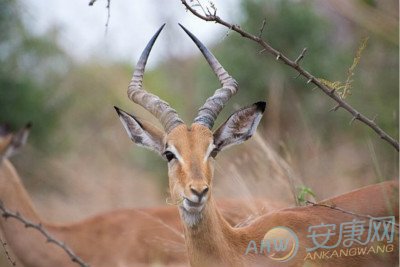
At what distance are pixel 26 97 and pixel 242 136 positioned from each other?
942 cm

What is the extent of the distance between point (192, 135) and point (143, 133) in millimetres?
500

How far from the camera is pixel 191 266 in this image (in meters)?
4.98

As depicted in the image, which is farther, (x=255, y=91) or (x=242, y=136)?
(x=255, y=91)

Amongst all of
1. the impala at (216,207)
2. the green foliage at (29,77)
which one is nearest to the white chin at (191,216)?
the impala at (216,207)

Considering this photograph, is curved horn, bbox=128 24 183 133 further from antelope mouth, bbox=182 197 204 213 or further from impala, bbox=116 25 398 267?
antelope mouth, bbox=182 197 204 213

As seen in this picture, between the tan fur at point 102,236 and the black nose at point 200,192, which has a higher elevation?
the tan fur at point 102,236

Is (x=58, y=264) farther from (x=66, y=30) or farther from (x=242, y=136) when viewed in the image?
(x=66, y=30)

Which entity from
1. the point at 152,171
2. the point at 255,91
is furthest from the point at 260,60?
the point at 152,171

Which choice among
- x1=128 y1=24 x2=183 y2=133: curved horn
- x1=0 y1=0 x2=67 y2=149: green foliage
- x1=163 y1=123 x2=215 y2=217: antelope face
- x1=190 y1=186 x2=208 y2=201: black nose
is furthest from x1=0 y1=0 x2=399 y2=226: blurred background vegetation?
x1=190 y1=186 x2=208 y2=201: black nose

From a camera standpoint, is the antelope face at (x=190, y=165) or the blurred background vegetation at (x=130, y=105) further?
the blurred background vegetation at (x=130, y=105)

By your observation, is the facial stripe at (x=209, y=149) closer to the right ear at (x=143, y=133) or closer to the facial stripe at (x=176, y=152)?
the facial stripe at (x=176, y=152)

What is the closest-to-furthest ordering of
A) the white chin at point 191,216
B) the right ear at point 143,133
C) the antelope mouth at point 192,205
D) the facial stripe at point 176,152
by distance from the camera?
the antelope mouth at point 192,205 → the white chin at point 191,216 → the facial stripe at point 176,152 → the right ear at point 143,133

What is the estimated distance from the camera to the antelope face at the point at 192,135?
471cm

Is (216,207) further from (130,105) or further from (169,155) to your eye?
(130,105)
